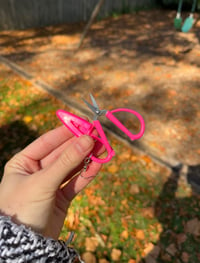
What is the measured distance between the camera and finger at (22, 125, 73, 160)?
1.96m

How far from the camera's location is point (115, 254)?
2.63m

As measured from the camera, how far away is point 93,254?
2.62 m

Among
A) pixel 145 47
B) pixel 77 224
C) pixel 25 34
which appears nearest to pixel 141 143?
pixel 77 224

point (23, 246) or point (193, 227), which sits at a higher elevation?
point (23, 246)

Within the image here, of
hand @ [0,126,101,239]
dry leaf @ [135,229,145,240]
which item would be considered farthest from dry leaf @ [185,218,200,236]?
hand @ [0,126,101,239]

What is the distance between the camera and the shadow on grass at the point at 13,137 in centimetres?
357

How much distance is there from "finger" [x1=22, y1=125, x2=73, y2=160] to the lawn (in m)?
1.22

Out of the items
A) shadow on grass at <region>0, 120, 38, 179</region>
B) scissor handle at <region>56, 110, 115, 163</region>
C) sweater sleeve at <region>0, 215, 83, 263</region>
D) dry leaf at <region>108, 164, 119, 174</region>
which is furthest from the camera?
shadow on grass at <region>0, 120, 38, 179</region>

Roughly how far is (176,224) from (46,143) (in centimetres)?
191

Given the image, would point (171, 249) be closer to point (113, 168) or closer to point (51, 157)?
point (113, 168)

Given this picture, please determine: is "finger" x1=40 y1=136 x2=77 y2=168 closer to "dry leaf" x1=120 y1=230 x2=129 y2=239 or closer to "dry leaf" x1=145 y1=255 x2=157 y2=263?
"dry leaf" x1=120 y1=230 x2=129 y2=239

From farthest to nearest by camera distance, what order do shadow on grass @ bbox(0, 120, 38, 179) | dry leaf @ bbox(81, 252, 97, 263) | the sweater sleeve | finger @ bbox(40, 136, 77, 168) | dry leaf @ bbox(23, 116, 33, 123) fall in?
dry leaf @ bbox(23, 116, 33, 123) < shadow on grass @ bbox(0, 120, 38, 179) < dry leaf @ bbox(81, 252, 97, 263) < finger @ bbox(40, 136, 77, 168) < the sweater sleeve

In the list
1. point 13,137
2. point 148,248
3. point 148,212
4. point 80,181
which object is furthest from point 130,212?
point 13,137

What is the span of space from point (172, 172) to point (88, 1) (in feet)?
26.4
